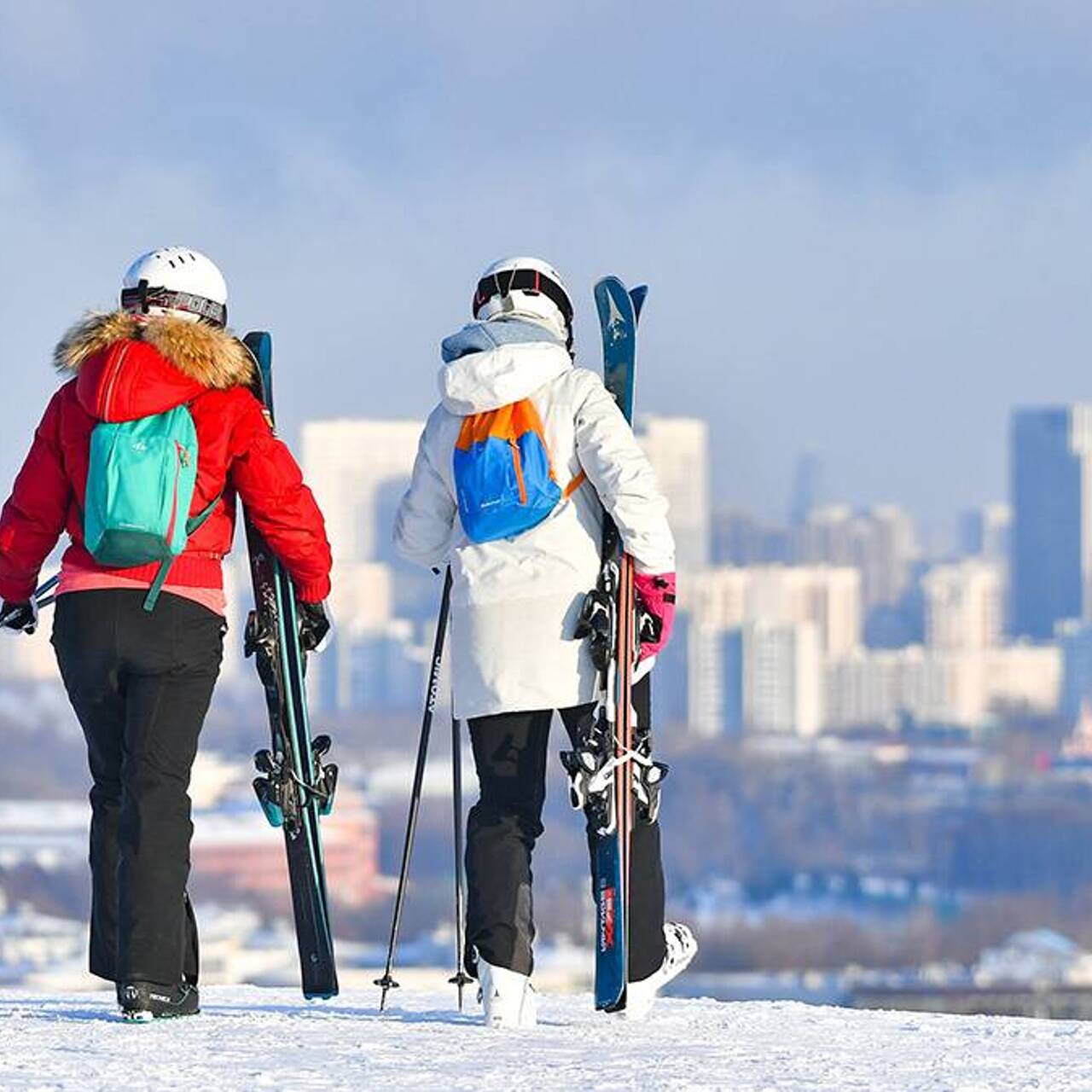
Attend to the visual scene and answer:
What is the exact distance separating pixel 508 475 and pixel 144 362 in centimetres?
57

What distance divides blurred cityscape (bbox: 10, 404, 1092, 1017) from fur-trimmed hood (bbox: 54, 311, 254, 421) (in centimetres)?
5187

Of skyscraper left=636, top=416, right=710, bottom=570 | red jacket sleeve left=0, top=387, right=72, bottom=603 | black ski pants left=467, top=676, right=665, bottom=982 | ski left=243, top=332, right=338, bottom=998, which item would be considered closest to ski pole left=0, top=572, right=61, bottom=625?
red jacket sleeve left=0, top=387, right=72, bottom=603

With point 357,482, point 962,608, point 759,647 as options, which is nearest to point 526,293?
point 357,482

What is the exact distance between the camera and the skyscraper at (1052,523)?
118188 mm

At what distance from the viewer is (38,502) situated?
472cm

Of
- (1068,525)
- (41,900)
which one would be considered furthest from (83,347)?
(1068,525)

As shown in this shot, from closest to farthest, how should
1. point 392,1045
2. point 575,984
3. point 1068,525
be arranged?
point 392,1045 < point 575,984 < point 1068,525

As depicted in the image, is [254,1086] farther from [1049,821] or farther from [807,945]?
[1049,821]

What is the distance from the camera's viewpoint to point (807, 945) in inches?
2992

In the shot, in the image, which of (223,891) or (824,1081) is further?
(223,891)

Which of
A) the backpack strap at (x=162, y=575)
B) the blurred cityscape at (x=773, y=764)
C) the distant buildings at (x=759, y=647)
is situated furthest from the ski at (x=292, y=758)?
the distant buildings at (x=759, y=647)

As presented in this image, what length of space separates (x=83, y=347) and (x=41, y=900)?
231 ft

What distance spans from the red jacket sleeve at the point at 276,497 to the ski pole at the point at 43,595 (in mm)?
393

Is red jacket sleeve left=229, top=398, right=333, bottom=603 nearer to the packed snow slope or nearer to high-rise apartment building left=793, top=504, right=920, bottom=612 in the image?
the packed snow slope
